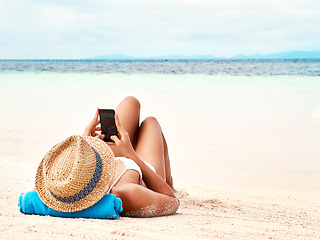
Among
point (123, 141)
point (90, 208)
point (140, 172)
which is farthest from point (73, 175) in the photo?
point (140, 172)

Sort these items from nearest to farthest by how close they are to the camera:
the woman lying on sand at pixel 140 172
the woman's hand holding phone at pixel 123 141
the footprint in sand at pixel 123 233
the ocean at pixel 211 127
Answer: the footprint in sand at pixel 123 233 → the woman lying on sand at pixel 140 172 → the woman's hand holding phone at pixel 123 141 → the ocean at pixel 211 127

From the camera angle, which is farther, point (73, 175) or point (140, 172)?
point (140, 172)

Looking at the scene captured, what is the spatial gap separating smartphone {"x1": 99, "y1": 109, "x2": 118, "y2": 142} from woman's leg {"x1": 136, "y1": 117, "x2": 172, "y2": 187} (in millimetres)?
433

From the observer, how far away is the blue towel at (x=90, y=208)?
8.13 ft

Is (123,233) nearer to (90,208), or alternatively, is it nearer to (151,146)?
(90,208)

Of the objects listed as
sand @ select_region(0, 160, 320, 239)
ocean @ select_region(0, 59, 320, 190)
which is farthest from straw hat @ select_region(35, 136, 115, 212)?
ocean @ select_region(0, 59, 320, 190)

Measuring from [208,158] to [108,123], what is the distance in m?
3.24

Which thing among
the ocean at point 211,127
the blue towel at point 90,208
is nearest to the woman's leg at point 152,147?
the blue towel at point 90,208

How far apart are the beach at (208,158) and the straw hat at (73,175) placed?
0.12 meters

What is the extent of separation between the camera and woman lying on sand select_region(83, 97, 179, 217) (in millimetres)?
2660

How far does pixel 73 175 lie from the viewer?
2.19m

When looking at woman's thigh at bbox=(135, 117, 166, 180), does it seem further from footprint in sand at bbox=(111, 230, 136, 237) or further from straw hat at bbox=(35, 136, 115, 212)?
footprint in sand at bbox=(111, 230, 136, 237)

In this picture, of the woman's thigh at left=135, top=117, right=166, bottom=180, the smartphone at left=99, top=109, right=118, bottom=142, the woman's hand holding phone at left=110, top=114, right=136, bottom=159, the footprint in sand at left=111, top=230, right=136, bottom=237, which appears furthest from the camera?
the woman's thigh at left=135, top=117, right=166, bottom=180

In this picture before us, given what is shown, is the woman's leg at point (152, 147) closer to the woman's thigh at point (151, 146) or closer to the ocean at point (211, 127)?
the woman's thigh at point (151, 146)
